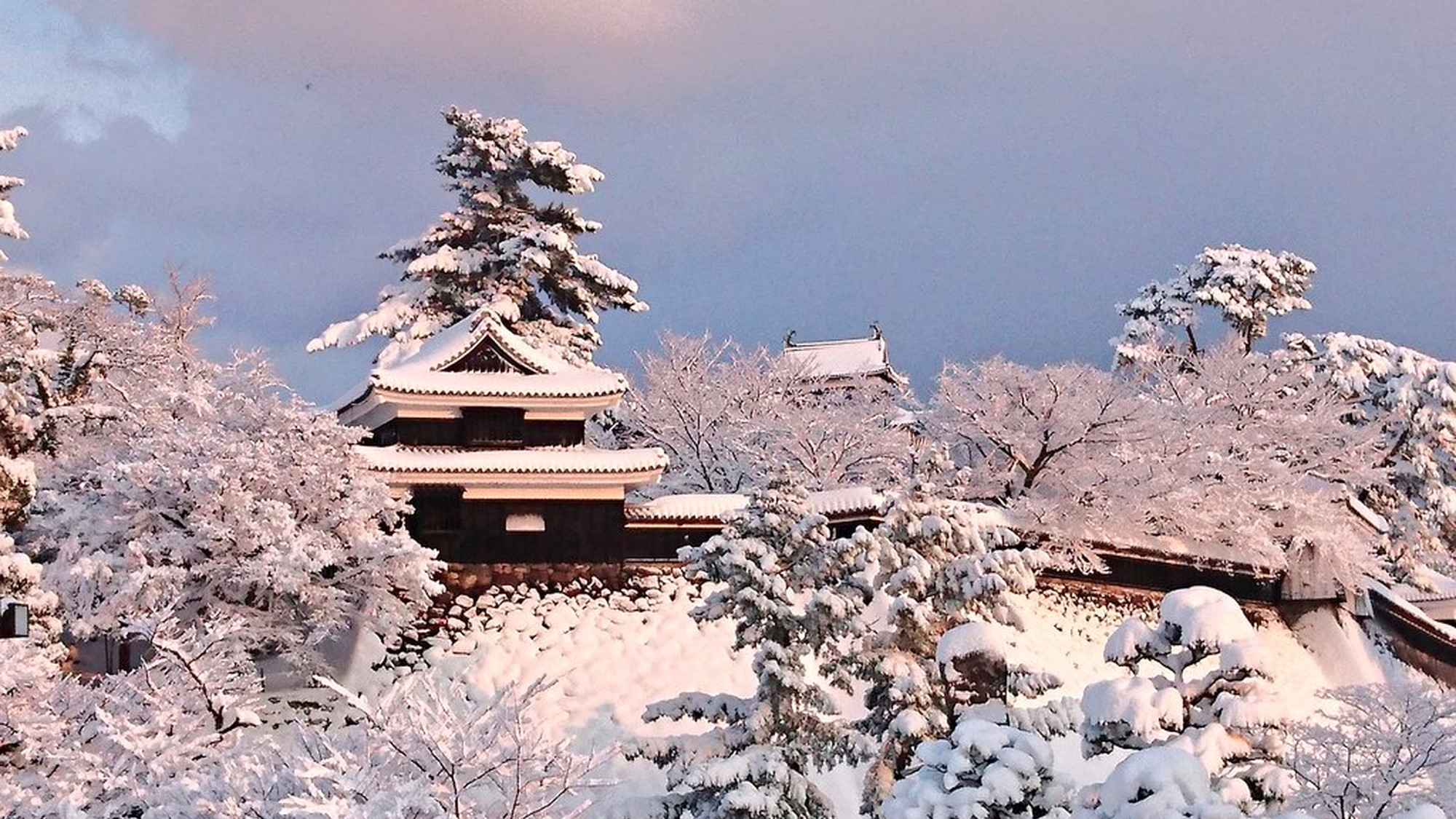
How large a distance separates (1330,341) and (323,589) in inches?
1131

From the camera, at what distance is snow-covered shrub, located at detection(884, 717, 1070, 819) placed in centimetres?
948

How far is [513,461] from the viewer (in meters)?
22.5

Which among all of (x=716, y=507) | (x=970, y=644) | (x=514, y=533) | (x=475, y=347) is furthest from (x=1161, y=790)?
(x=475, y=347)

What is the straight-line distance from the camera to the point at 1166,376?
101ft

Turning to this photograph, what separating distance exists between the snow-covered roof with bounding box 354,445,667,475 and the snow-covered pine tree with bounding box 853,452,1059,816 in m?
9.02

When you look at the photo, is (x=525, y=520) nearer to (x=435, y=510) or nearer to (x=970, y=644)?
(x=435, y=510)

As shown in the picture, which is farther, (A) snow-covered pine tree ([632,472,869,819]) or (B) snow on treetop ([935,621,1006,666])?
(A) snow-covered pine tree ([632,472,869,819])

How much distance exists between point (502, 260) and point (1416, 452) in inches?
984

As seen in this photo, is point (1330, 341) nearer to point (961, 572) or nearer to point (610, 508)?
point (610, 508)

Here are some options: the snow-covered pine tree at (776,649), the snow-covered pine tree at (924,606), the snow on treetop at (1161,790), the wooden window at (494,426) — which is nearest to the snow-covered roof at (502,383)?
the wooden window at (494,426)

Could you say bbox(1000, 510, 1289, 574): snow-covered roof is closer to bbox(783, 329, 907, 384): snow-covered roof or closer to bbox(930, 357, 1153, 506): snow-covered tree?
bbox(930, 357, 1153, 506): snow-covered tree

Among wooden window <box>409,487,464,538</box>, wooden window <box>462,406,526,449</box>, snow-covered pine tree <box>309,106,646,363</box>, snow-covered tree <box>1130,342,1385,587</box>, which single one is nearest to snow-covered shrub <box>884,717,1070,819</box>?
wooden window <box>409,487,464,538</box>

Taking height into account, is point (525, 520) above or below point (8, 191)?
below

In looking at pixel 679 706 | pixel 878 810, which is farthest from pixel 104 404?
pixel 878 810
